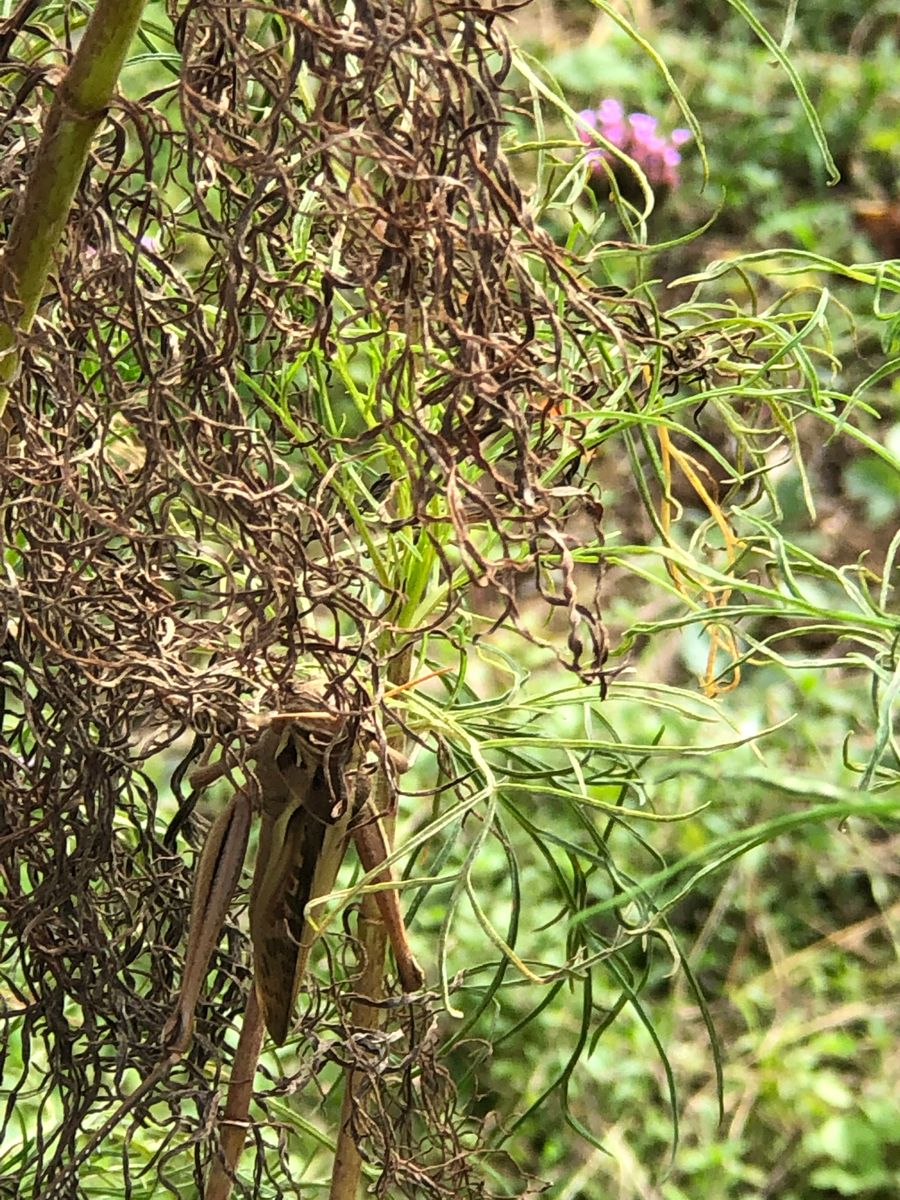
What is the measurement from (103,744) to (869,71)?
2103 mm

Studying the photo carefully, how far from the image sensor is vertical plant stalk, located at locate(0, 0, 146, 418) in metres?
0.33

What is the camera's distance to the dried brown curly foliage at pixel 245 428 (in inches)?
13.7

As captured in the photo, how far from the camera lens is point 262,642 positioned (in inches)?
15.2

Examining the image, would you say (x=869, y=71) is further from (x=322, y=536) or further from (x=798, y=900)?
(x=322, y=536)

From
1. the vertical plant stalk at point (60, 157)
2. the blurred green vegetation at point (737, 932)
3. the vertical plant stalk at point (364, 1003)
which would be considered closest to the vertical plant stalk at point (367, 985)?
the vertical plant stalk at point (364, 1003)

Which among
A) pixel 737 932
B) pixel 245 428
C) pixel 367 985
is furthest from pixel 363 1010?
pixel 737 932

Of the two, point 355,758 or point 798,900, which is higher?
point 798,900

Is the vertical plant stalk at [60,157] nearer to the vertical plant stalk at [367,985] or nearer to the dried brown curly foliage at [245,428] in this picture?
the dried brown curly foliage at [245,428]

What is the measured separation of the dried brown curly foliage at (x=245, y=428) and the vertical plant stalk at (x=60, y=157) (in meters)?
0.01

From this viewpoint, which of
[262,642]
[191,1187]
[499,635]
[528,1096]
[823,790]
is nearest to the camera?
[823,790]

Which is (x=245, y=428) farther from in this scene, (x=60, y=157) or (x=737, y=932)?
(x=737, y=932)

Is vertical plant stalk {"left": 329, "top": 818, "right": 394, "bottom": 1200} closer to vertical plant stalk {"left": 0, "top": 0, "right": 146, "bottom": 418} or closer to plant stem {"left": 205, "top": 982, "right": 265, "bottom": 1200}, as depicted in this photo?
plant stem {"left": 205, "top": 982, "right": 265, "bottom": 1200}

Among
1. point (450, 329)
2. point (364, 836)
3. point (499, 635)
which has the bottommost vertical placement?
point (364, 836)

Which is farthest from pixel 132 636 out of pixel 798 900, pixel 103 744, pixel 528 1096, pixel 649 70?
pixel 649 70
